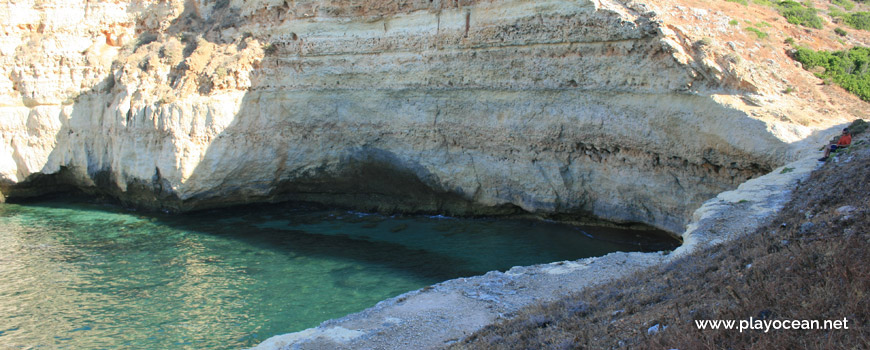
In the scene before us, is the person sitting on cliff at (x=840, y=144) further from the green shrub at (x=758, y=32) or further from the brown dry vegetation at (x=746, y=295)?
the green shrub at (x=758, y=32)

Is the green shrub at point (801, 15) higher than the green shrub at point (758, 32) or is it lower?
higher

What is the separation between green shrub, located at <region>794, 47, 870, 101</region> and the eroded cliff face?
1730mm

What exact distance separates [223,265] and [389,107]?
7.31 metres

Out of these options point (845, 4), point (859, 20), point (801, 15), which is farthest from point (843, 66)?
point (845, 4)

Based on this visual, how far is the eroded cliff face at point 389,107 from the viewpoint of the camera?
1429cm

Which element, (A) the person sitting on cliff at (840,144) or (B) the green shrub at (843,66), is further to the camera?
(B) the green shrub at (843,66)

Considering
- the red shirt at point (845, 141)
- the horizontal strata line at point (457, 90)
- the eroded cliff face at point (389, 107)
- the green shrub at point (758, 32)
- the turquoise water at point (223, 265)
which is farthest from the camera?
the green shrub at point (758, 32)

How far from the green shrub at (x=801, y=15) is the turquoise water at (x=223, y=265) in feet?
29.3

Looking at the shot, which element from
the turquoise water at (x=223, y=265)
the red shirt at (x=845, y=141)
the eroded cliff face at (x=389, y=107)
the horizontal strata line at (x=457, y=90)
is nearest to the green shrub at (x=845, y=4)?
the eroded cliff face at (x=389, y=107)

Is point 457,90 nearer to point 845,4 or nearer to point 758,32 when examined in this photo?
point 758,32

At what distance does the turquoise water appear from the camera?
36.2 feet

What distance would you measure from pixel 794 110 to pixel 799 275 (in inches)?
402

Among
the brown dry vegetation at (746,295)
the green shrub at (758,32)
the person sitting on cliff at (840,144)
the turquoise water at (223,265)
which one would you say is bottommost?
the turquoise water at (223,265)

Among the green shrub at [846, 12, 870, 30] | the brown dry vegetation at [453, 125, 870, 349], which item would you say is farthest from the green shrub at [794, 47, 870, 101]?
the brown dry vegetation at [453, 125, 870, 349]
